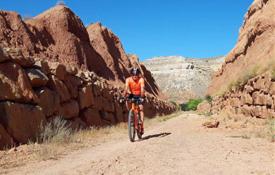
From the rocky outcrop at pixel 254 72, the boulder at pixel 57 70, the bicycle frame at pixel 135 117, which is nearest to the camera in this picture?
the bicycle frame at pixel 135 117

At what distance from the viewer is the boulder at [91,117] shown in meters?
18.3

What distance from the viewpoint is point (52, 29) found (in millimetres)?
29312

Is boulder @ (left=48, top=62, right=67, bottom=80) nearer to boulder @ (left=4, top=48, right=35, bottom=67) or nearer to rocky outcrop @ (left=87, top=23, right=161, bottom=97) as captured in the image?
boulder @ (left=4, top=48, right=35, bottom=67)

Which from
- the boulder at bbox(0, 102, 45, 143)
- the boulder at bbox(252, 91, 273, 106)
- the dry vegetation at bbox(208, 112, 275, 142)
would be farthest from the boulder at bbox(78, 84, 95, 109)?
A: the boulder at bbox(252, 91, 273, 106)

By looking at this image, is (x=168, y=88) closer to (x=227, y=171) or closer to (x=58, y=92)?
(x=58, y=92)

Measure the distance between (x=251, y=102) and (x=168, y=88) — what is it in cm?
10613

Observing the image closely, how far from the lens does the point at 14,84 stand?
11383 millimetres

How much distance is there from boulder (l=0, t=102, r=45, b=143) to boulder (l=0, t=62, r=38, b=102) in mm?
219

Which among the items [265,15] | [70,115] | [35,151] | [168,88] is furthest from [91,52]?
[168,88]

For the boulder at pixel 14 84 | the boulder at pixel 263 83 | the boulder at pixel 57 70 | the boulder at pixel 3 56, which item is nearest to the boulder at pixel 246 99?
the boulder at pixel 263 83

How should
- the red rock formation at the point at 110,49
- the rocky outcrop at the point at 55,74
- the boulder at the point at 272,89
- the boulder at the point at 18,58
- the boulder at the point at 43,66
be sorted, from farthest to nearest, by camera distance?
the red rock formation at the point at 110,49 → the boulder at the point at 272,89 → the boulder at the point at 43,66 → the boulder at the point at 18,58 → the rocky outcrop at the point at 55,74

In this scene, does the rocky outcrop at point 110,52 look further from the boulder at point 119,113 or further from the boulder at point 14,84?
the boulder at point 14,84

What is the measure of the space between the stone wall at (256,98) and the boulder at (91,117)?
6.02m

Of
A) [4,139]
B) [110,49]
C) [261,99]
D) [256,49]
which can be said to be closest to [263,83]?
[261,99]
